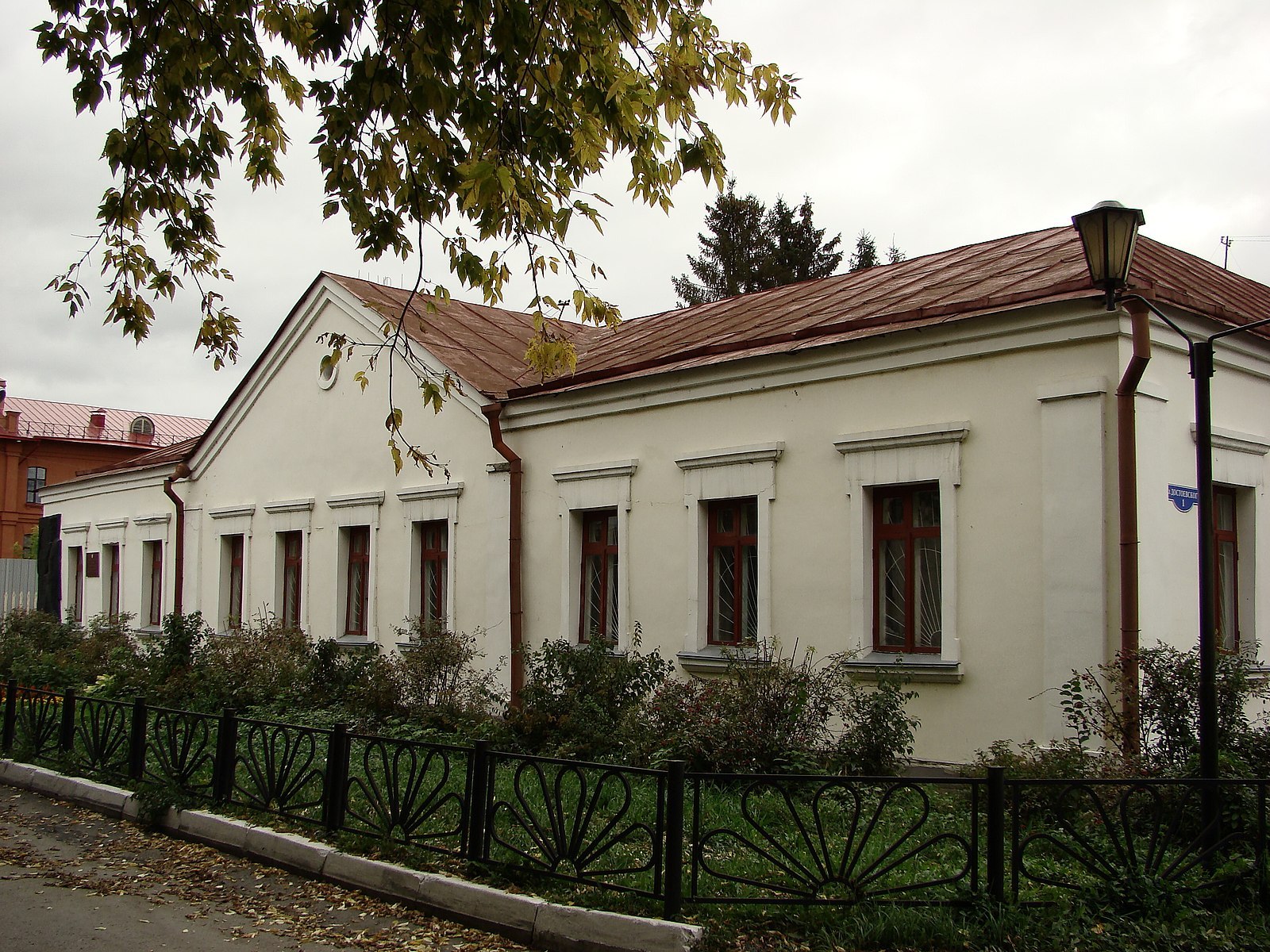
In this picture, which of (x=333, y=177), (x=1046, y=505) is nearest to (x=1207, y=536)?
(x=1046, y=505)

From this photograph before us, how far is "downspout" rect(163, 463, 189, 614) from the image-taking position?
20.8 m

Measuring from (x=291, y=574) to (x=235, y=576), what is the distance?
2.17 meters

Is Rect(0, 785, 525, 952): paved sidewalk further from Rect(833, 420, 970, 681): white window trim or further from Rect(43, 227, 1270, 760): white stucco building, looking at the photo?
Rect(833, 420, 970, 681): white window trim

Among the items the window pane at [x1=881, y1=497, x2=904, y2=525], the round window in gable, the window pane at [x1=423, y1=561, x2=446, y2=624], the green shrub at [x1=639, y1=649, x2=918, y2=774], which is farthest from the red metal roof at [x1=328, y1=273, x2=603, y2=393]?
the green shrub at [x1=639, y1=649, x2=918, y2=774]

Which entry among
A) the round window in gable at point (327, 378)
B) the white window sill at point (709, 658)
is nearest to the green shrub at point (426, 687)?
the white window sill at point (709, 658)

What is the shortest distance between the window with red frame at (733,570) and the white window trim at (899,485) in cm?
135

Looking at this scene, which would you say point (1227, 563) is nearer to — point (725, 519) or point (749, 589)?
point (749, 589)

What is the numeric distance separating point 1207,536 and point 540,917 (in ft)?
13.7

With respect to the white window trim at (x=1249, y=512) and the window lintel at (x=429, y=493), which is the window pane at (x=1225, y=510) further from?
the window lintel at (x=429, y=493)

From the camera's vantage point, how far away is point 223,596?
65.2 ft

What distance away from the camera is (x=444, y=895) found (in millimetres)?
6484

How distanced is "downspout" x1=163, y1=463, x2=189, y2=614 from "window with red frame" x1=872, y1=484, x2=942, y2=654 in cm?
1452

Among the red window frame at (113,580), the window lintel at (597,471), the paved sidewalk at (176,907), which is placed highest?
the window lintel at (597,471)

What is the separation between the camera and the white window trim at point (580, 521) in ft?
42.4
